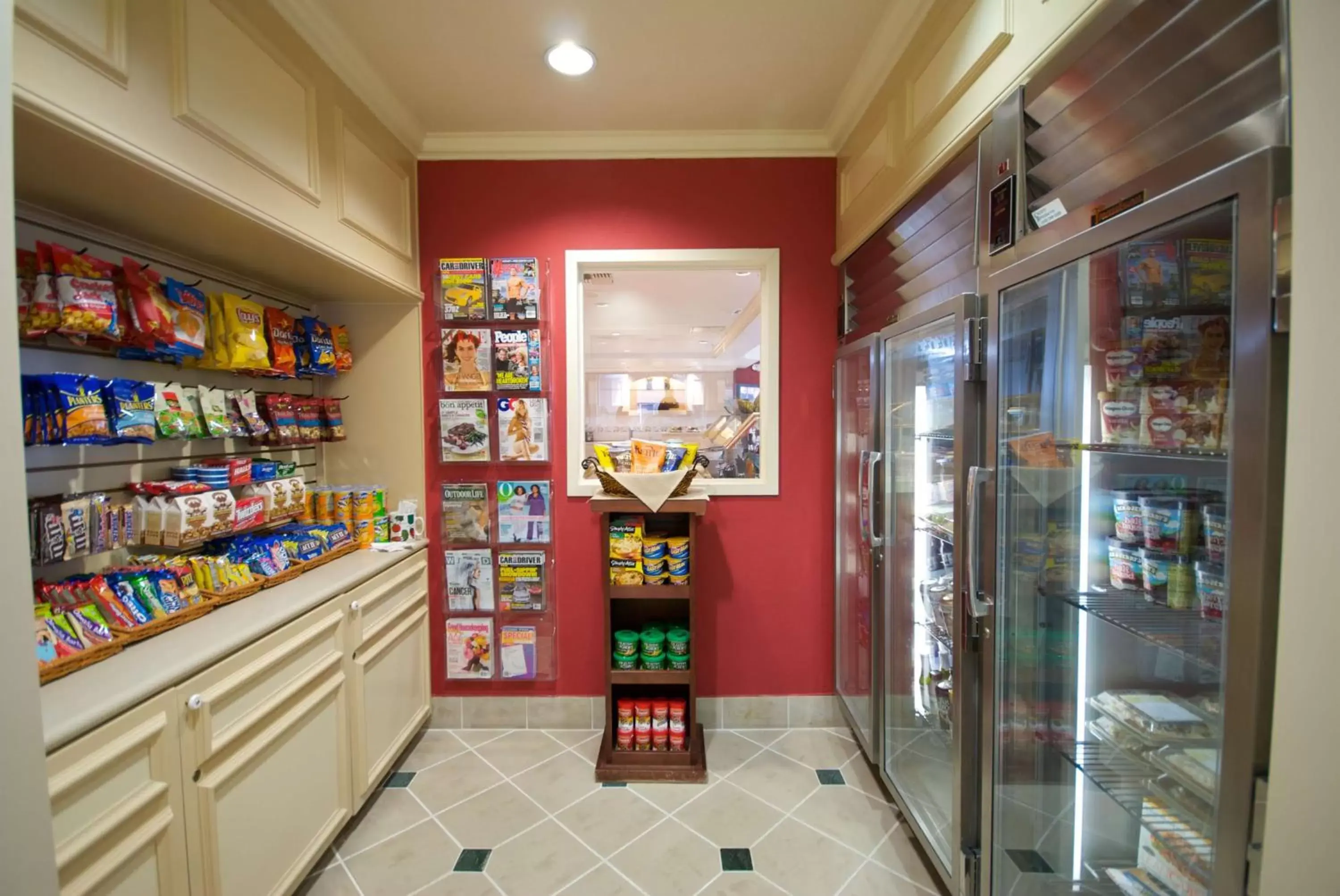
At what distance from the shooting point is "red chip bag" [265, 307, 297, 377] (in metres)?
1.99

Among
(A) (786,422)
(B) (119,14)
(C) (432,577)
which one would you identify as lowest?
(C) (432,577)

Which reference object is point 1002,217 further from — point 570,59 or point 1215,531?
point 570,59

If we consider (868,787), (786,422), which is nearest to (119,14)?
(786,422)

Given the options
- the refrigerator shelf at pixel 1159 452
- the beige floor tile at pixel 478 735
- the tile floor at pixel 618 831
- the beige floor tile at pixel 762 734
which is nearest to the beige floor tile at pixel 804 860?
the tile floor at pixel 618 831

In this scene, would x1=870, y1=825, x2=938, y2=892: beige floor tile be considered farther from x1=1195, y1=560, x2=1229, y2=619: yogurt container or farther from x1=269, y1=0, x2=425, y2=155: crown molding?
x1=269, y1=0, x2=425, y2=155: crown molding

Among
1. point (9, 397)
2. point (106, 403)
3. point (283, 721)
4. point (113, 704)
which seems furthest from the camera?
point (283, 721)

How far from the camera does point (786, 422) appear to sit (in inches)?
101

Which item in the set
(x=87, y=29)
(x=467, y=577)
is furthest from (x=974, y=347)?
(x=467, y=577)

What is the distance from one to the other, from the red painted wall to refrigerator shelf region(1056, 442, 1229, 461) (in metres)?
1.43

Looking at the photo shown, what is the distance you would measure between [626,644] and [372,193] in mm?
2168

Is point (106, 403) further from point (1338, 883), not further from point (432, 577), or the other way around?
point (1338, 883)

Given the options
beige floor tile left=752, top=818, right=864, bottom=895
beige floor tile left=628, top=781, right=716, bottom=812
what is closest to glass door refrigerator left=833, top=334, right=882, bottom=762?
beige floor tile left=752, top=818, right=864, bottom=895

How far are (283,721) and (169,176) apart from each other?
1.48 meters

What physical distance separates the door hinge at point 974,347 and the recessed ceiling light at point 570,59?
1.63 meters
